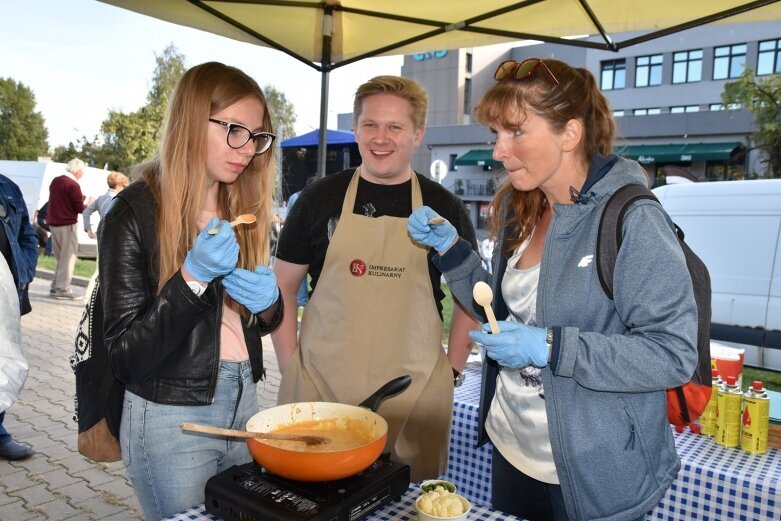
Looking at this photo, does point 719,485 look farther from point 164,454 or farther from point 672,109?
point 672,109

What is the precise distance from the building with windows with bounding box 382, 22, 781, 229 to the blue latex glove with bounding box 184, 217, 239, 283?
67.0 feet

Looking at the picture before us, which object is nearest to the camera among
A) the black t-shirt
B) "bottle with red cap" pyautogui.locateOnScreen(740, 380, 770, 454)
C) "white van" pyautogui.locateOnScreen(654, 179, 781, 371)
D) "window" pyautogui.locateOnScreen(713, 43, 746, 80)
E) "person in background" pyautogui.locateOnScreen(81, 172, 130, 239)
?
"bottle with red cap" pyautogui.locateOnScreen(740, 380, 770, 454)

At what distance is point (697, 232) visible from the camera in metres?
5.64

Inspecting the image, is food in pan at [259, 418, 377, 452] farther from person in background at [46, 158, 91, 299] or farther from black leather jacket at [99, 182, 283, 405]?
person in background at [46, 158, 91, 299]

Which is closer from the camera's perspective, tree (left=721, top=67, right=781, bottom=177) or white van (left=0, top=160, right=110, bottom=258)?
white van (left=0, top=160, right=110, bottom=258)

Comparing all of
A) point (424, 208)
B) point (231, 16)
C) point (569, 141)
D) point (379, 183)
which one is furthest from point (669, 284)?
point (231, 16)

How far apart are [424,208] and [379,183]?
1.52 ft

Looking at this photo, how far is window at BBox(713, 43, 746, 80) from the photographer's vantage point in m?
27.1

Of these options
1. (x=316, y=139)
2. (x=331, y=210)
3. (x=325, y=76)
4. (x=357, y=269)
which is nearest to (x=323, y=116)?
(x=325, y=76)

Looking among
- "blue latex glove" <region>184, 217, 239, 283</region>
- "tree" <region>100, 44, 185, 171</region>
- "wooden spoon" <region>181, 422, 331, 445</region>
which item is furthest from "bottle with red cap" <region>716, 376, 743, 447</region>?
"tree" <region>100, 44, 185, 171</region>

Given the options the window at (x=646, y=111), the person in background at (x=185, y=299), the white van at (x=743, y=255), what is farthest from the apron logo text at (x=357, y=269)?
the window at (x=646, y=111)

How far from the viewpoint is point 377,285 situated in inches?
85.0

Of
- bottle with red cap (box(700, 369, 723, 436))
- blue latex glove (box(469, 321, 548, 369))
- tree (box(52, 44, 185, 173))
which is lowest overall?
bottle with red cap (box(700, 369, 723, 436))

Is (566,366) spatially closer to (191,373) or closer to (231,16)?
(191,373)
